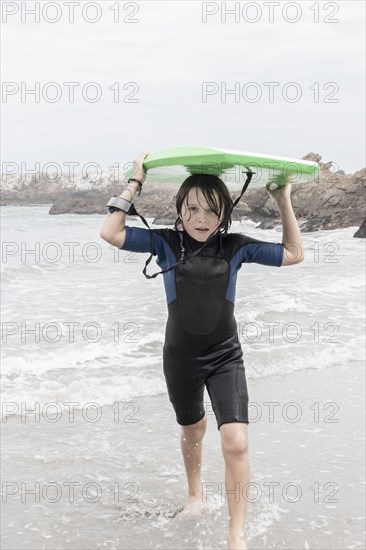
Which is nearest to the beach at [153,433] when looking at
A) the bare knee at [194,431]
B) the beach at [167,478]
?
the beach at [167,478]

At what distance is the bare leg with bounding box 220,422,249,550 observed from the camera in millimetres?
3318

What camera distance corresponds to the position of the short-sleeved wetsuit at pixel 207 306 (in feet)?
11.3

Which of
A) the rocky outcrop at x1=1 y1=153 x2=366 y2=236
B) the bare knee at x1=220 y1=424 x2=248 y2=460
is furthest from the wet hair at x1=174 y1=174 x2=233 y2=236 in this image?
the rocky outcrop at x1=1 y1=153 x2=366 y2=236

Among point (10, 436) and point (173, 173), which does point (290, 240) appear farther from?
point (10, 436)

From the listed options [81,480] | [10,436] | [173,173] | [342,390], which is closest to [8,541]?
[81,480]

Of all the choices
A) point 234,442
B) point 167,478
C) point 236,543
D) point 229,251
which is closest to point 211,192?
point 229,251

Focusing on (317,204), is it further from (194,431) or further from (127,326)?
(194,431)

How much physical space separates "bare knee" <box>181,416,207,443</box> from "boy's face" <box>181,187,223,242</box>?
1138 mm

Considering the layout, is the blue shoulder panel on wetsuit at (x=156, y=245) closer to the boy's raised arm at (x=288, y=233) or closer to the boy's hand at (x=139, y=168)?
the boy's hand at (x=139, y=168)

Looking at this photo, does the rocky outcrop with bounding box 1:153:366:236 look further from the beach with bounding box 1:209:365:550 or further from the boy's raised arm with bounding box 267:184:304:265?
the boy's raised arm with bounding box 267:184:304:265

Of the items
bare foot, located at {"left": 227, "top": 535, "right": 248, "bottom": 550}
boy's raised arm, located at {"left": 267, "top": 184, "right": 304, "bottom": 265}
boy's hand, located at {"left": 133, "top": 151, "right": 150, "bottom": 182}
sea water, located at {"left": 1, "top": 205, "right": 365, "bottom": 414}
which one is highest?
boy's hand, located at {"left": 133, "top": 151, "right": 150, "bottom": 182}

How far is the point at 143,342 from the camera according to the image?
8828 mm

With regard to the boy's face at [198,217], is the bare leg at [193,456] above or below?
below

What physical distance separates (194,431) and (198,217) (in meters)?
1.32
